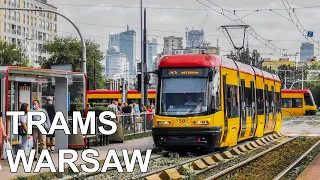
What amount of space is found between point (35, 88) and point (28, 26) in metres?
112

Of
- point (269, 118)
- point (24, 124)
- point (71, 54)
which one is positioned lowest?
point (269, 118)

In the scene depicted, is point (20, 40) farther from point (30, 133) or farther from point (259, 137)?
point (30, 133)

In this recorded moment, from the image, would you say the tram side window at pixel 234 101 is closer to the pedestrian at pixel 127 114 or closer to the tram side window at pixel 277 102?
the pedestrian at pixel 127 114

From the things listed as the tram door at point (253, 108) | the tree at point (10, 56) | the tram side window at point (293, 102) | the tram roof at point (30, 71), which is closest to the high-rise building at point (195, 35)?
the tram side window at point (293, 102)

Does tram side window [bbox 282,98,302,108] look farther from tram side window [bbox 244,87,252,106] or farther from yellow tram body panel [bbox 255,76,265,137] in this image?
tram side window [bbox 244,87,252,106]

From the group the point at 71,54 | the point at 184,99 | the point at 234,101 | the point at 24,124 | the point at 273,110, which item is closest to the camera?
the point at 24,124

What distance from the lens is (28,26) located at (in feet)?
424

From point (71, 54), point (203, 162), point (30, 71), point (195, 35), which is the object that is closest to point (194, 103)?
point (203, 162)

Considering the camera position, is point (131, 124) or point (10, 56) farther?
point (10, 56)

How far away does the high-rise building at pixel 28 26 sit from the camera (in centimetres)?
11794

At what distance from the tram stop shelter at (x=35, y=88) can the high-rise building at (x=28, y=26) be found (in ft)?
297

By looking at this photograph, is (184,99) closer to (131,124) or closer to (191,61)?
(191,61)

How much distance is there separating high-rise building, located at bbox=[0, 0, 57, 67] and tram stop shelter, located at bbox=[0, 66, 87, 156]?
90.6 meters

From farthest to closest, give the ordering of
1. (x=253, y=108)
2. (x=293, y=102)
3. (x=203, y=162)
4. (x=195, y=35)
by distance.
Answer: (x=293, y=102) → (x=195, y=35) → (x=253, y=108) → (x=203, y=162)
